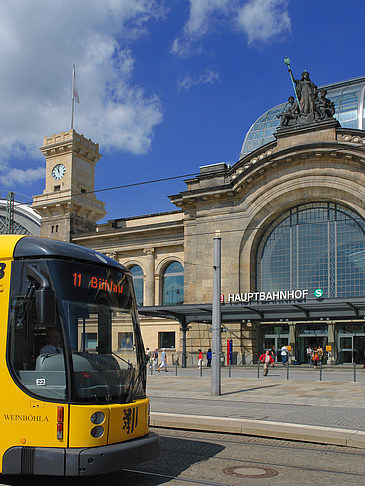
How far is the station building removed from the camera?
3538 centimetres

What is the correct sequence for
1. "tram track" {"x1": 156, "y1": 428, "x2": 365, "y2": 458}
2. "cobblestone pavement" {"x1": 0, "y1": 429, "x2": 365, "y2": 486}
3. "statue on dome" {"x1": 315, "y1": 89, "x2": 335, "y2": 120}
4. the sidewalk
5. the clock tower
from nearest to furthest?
1. "cobblestone pavement" {"x1": 0, "y1": 429, "x2": 365, "y2": 486}
2. "tram track" {"x1": 156, "y1": 428, "x2": 365, "y2": 458}
3. the sidewalk
4. "statue on dome" {"x1": 315, "y1": 89, "x2": 335, "y2": 120}
5. the clock tower

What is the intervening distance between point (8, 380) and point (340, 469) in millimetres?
5159

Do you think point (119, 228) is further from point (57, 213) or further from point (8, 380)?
point (8, 380)

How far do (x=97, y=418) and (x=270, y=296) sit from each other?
30.3m

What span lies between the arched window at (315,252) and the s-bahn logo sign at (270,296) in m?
1.58

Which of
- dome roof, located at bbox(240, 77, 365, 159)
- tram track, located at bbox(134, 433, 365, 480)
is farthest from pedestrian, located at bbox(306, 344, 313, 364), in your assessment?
tram track, located at bbox(134, 433, 365, 480)

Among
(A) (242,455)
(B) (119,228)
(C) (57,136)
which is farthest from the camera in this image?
(C) (57,136)

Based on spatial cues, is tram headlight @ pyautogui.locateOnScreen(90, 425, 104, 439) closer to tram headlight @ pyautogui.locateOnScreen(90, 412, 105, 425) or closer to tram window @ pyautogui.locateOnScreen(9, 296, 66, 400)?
tram headlight @ pyautogui.locateOnScreen(90, 412, 105, 425)

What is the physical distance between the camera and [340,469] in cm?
843

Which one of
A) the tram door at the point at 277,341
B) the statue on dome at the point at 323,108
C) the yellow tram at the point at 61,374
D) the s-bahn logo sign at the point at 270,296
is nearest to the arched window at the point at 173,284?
the s-bahn logo sign at the point at 270,296

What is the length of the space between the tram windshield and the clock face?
46833 mm

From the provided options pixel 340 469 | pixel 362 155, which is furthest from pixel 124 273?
pixel 362 155

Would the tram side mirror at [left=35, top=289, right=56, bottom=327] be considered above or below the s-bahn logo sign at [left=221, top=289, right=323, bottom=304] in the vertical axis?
below

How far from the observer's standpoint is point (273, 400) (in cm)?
1733
